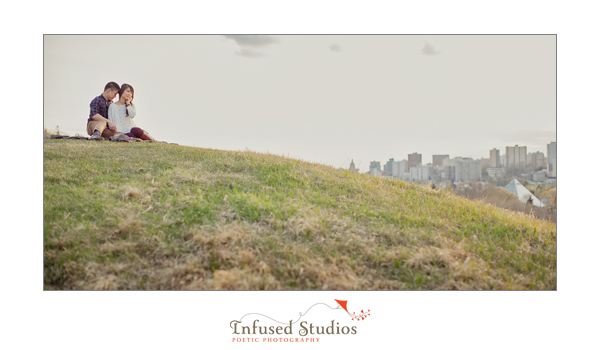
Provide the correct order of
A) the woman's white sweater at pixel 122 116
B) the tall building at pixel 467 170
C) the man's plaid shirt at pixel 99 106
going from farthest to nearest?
the woman's white sweater at pixel 122 116 < the man's plaid shirt at pixel 99 106 < the tall building at pixel 467 170

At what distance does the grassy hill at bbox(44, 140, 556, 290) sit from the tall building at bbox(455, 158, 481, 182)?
1606 millimetres

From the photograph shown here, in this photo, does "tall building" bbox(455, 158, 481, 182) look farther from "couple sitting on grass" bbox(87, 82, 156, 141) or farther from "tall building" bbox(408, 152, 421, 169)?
"couple sitting on grass" bbox(87, 82, 156, 141)

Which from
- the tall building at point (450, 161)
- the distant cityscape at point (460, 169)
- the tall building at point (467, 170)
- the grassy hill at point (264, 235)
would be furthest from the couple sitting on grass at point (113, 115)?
the tall building at point (467, 170)

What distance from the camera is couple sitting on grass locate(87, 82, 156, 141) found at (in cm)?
861

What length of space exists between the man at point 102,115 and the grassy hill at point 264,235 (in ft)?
8.47

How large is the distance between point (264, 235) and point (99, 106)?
7.57 metres

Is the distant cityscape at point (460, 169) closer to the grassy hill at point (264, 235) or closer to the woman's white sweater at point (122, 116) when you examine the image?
the grassy hill at point (264, 235)

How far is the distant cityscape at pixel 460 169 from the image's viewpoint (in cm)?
643

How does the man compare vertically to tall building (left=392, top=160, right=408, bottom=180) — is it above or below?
above

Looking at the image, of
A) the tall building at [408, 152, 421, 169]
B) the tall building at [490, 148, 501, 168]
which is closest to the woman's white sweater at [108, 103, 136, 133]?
the tall building at [408, 152, 421, 169]

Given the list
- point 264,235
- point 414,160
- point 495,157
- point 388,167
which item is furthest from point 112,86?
point 495,157

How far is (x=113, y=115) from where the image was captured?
29.7ft

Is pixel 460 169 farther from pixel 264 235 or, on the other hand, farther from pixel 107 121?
pixel 107 121

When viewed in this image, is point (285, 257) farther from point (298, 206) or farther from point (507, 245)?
point (507, 245)
